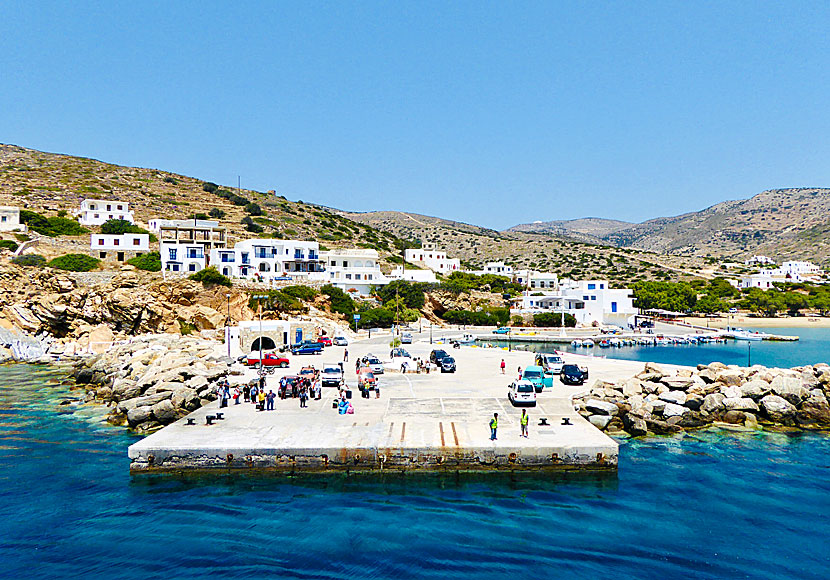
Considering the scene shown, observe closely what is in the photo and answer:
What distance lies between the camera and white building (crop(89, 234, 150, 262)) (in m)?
78.8

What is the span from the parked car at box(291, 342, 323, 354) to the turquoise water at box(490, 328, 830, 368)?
27880 mm

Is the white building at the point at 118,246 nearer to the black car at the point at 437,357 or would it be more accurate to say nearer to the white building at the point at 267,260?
the white building at the point at 267,260

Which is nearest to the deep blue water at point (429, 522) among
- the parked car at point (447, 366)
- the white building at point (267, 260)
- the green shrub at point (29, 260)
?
the parked car at point (447, 366)

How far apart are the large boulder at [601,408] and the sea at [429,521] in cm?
304

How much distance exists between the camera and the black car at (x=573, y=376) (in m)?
34.6

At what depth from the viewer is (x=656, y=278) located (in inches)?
5492

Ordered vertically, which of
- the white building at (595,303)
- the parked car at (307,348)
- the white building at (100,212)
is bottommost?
the parked car at (307,348)

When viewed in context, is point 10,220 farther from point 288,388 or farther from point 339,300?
point 288,388

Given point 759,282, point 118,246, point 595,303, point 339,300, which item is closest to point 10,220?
point 118,246

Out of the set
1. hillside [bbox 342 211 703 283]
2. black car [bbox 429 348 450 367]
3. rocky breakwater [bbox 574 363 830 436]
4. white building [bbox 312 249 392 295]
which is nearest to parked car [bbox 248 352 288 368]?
black car [bbox 429 348 450 367]

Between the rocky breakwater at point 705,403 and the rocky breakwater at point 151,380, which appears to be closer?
the rocky breakwater at point 705,403

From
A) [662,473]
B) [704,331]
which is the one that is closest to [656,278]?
[704,331]

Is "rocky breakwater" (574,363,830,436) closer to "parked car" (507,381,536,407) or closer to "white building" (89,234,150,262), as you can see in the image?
"parked car" (507,381,536,407)

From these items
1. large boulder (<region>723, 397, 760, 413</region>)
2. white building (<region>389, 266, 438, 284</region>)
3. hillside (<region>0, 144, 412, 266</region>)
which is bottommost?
large boulder (<region>723, 397, 760, 413</region>)
